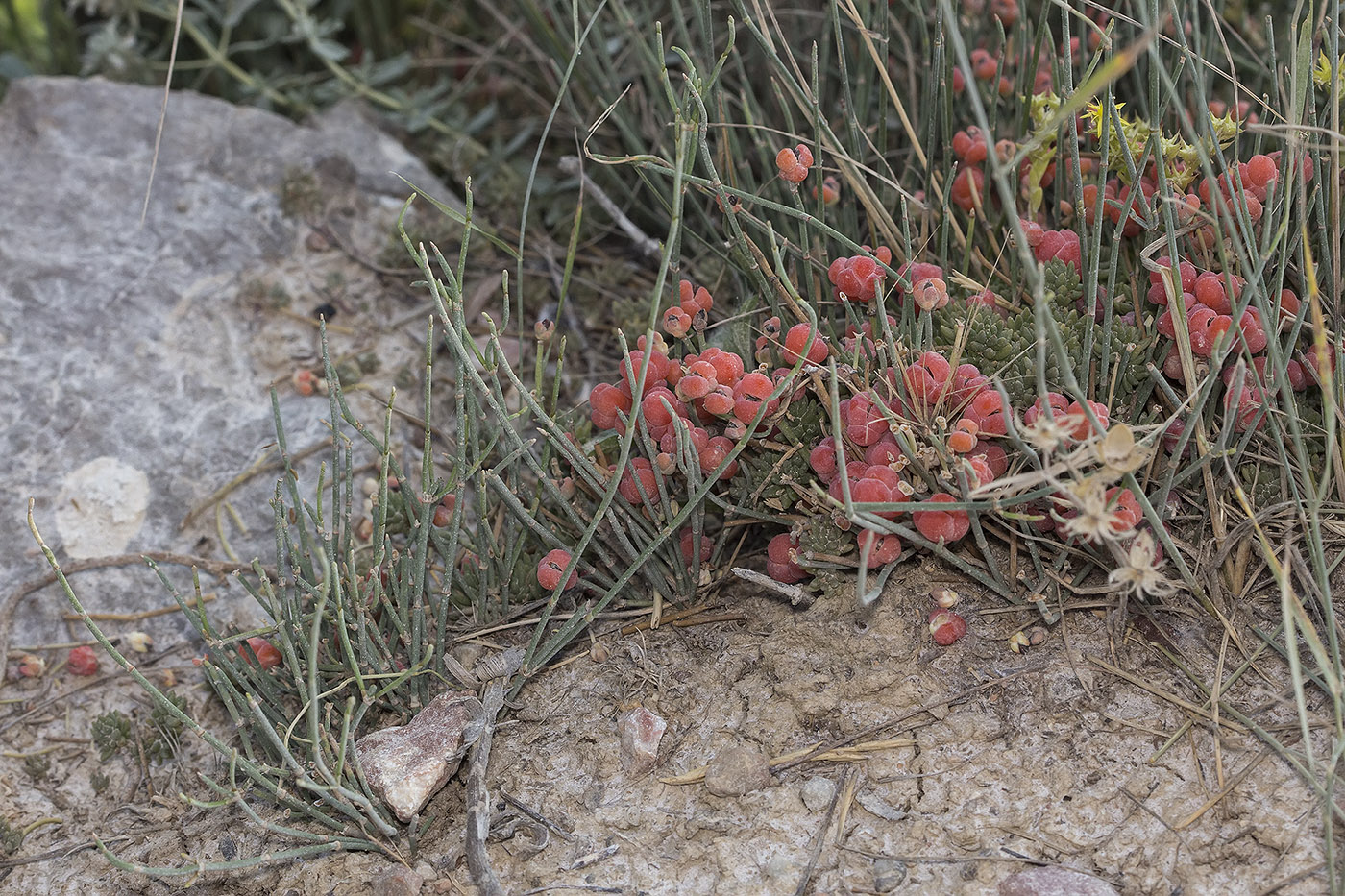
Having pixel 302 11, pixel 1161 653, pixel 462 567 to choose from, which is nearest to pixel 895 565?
pixel 1161 653

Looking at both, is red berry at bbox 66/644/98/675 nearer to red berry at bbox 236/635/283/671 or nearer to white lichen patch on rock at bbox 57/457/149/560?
white lichen patch on rock at bbox 57/457/149/560

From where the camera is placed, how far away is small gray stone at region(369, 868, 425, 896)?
157cm

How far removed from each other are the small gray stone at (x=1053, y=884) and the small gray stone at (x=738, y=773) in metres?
0.38

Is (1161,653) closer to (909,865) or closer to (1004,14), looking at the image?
(909,865)

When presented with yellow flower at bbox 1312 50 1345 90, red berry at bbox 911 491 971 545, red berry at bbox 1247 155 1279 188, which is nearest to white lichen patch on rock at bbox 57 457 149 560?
red berry at bbox 911 491 971 545

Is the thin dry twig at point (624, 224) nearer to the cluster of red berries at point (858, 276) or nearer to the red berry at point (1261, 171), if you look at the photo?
the cluster of red berries at point (858, 276)

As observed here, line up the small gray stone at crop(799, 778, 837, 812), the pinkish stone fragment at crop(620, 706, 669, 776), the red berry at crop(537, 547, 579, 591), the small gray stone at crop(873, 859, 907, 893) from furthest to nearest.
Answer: the red berry at crop(537, 547, 579, 591), the pinkish stone fragment at crop(620, 706, 669, 776), the small gray stone at crop(799, 778, 837, 812), the small gray stone at crop(873, 859, 907, 893)

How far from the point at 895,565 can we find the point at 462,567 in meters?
0.81

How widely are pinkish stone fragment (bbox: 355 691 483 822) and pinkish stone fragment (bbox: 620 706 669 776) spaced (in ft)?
0.81

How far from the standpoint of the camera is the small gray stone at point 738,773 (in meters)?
1.66

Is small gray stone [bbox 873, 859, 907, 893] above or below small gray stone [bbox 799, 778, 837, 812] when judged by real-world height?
below

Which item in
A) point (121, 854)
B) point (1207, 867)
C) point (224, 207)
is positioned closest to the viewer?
point (1207, 867)

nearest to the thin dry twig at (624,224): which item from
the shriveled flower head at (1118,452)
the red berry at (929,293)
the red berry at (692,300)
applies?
the red berry at (692,300)

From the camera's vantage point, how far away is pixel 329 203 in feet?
9.39
